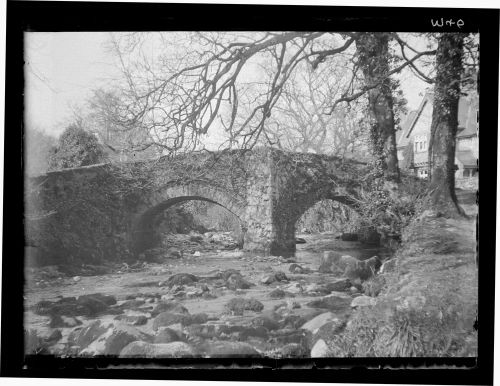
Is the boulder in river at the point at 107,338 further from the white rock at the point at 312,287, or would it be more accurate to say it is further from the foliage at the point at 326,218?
the foliage at the point at 326,218

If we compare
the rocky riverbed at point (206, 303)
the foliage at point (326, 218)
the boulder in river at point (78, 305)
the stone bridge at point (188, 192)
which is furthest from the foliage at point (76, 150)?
the foliage at point (326, 218)

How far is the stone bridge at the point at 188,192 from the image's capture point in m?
5.12

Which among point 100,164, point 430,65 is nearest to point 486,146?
point 430,65

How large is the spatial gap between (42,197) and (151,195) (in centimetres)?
112

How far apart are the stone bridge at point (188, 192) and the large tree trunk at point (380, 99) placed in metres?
0.33

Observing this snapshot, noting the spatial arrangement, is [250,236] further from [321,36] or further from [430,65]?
[430,65]

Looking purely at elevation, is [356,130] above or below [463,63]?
below

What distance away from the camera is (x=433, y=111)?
5.07 metres

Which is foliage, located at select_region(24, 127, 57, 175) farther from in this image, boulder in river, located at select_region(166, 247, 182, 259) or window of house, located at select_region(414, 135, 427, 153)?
window of house, located at select_region(414, 135, 427, 153)

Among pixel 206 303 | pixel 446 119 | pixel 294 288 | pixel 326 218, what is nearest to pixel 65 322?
pixel 206 303

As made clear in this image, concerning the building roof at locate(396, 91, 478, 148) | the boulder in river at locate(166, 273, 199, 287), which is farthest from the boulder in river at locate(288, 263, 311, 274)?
the building roof at locate(396, 91, 478, 148)

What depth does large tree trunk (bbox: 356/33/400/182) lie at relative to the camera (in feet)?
16.6

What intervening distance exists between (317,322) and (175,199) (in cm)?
195

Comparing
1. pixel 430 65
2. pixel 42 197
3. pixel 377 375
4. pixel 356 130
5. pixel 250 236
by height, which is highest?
pixel 430 65
